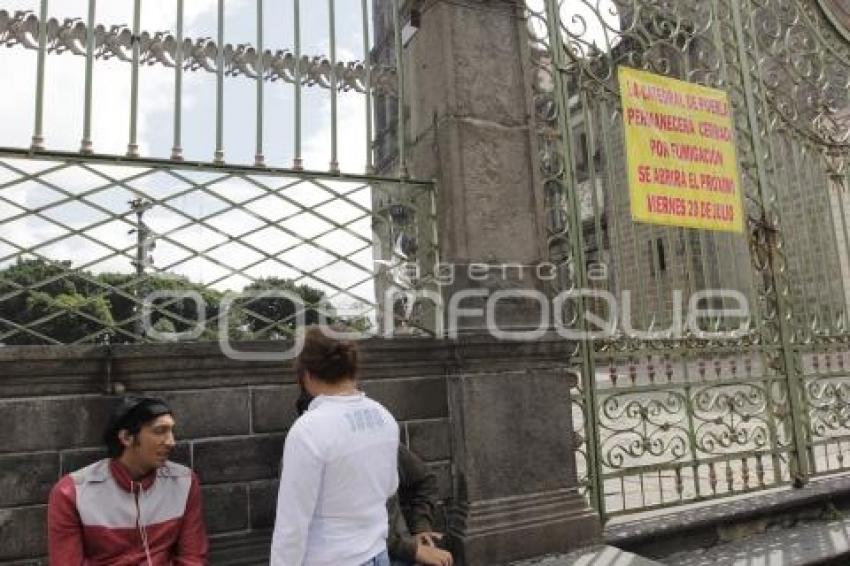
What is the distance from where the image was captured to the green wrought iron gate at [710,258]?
445cm

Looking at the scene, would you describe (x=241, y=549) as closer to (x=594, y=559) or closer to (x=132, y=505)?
(x=132, y=505)

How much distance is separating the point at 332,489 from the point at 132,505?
0.85 meters

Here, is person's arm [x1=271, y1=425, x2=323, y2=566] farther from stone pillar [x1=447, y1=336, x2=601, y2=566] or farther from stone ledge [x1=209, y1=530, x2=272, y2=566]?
stone pillar [x1=447, y1=336, x2=601, y2=566]

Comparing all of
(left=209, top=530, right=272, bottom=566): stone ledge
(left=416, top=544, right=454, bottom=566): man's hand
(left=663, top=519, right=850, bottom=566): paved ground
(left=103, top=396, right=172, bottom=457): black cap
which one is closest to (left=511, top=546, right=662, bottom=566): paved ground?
(left=663, top=519, right=850, bottom=566): paved ground

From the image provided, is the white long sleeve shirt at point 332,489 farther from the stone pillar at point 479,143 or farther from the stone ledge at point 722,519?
the stone ledge at point 722,519

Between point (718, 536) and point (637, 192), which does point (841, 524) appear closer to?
point (718, 536)

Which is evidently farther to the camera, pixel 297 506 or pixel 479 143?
pixel 479 143

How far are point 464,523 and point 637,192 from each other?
8.45 ft

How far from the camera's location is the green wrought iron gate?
14.6ft

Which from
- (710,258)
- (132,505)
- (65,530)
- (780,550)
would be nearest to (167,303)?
(132,505)

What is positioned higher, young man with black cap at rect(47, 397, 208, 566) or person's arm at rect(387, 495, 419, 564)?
young man with black cap at rect(47, 397, 208, 566)

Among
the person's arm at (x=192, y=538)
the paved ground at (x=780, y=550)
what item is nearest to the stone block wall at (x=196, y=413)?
the person's arm at (x=192, y=538)

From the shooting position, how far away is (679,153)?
496 centimetres

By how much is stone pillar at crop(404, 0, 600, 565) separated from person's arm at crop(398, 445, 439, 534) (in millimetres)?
857
